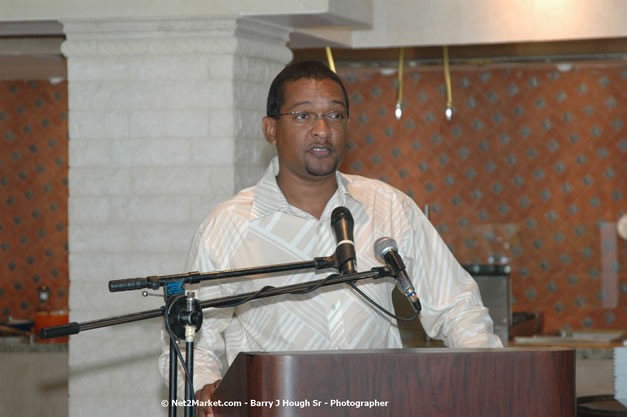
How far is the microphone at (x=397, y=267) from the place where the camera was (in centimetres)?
174

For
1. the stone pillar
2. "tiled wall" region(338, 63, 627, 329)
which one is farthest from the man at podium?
"tiled wall" region(338, 63, 627, 329)

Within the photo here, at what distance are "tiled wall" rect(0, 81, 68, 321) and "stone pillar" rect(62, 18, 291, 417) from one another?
3.34 m

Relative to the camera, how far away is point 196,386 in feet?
6.95

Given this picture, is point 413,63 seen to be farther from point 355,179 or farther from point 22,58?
point 355,179

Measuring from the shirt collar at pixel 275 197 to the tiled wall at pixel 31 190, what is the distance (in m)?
4.85

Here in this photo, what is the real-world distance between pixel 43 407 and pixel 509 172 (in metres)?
3.39

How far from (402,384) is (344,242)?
38cm

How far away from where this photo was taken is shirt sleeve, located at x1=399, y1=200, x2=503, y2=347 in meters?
2.19

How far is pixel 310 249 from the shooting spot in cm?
236

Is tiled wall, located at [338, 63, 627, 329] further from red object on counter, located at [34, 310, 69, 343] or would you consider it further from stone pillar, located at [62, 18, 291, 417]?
stone pillar, located at [62, 18, 291, 417]

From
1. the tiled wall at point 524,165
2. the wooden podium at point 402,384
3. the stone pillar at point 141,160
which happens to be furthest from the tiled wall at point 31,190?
the wooden podium at point 402,384

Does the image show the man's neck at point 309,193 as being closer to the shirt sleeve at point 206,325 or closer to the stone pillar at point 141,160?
the shirt sleeve at point 206,325

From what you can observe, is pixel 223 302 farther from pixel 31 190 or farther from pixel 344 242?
pixel 31 190

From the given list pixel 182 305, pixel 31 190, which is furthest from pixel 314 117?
pixel 31 190
